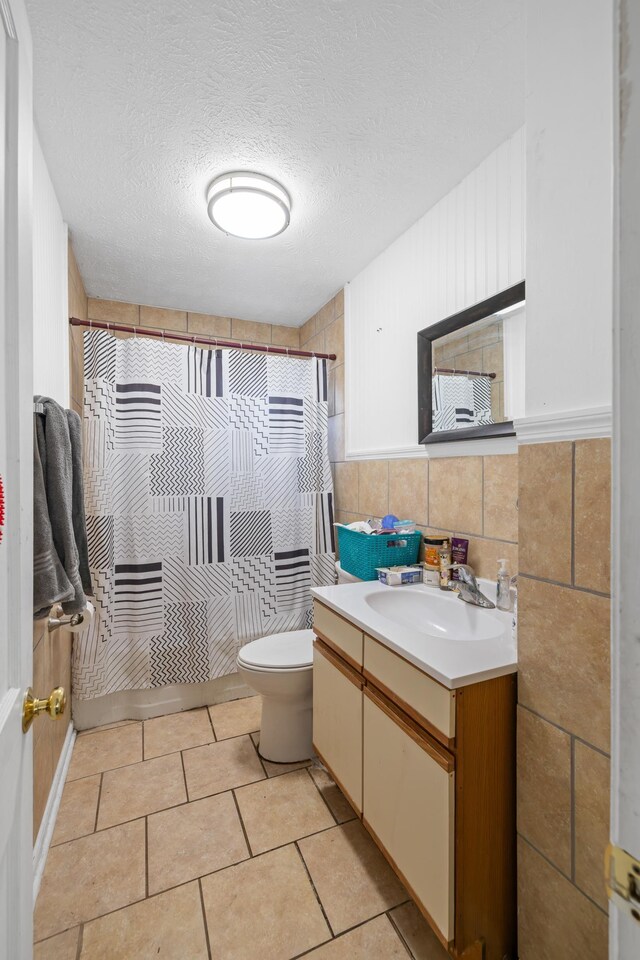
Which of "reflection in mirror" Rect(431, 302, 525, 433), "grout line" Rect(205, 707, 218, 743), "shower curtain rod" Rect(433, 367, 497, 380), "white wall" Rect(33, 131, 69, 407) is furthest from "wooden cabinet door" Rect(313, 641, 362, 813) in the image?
"white wall" Rect(33, 131, 69, 407)

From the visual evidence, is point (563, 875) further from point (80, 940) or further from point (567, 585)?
point (80, 940)

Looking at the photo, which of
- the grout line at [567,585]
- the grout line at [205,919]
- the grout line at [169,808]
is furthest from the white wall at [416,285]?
the grout line at [205,919]

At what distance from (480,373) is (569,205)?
0.69 meters

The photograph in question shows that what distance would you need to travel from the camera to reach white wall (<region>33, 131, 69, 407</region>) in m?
1.44

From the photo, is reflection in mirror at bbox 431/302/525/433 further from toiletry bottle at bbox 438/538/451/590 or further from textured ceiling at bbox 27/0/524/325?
textured ceiling at bbox 27/0/524/325

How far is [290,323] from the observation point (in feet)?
10.00

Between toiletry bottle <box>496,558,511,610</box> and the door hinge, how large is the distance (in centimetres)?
110

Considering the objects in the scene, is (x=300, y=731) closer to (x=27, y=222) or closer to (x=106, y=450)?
(x=106, y=450)

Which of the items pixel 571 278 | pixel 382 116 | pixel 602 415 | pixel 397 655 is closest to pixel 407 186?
pixel 382 116

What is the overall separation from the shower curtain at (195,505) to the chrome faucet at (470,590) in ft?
3.87

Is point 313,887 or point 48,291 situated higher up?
point 48,291

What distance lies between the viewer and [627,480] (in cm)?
34

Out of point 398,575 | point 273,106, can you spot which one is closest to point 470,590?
point 398,575

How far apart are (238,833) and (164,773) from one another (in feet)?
1.56
